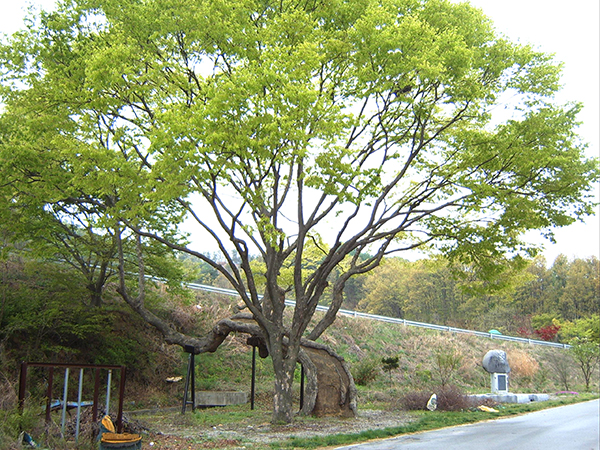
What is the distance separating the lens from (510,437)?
10883 mm

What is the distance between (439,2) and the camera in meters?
11.5

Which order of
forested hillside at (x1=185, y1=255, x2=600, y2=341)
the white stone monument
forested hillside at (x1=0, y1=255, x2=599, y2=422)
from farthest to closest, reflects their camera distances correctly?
forested hillside at (x1=185, y1=255, x2=600, y2=341) → the white stone monument → forested hillside at (x1=0, y1=255, x2=599, y2=422)

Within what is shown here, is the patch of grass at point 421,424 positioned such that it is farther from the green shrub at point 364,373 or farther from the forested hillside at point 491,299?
the forested hillside at point 491,299

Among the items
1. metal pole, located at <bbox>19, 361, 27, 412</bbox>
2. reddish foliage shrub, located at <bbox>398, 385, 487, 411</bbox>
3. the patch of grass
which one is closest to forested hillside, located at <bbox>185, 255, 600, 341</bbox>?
the patch of grass

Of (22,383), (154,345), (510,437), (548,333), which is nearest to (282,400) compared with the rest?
(510,437)

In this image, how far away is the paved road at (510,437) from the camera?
9555 millimetres

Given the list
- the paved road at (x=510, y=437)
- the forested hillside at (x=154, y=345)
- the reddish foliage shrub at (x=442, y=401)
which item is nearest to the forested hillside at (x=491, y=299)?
the forested hillside at (x=154, y=345)

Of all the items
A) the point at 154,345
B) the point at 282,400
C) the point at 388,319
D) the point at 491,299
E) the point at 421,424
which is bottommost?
the point at 421,424

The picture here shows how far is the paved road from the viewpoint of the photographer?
955 centimetres

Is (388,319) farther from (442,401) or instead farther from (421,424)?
(421,424)

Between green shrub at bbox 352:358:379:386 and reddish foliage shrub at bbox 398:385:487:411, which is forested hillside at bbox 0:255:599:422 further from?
reddish foliage shrub at bbox 398:385:487:411

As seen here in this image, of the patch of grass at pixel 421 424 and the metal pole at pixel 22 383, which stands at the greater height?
the metal pole at pixel 22 383

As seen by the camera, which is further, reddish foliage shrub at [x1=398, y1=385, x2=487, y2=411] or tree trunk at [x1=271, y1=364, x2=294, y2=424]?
reddish foliage shrub at [x1=398, y1=385, x2=487, y2=411]

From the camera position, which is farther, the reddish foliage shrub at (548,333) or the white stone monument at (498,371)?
the reddish foliage shrub at (548,333)
